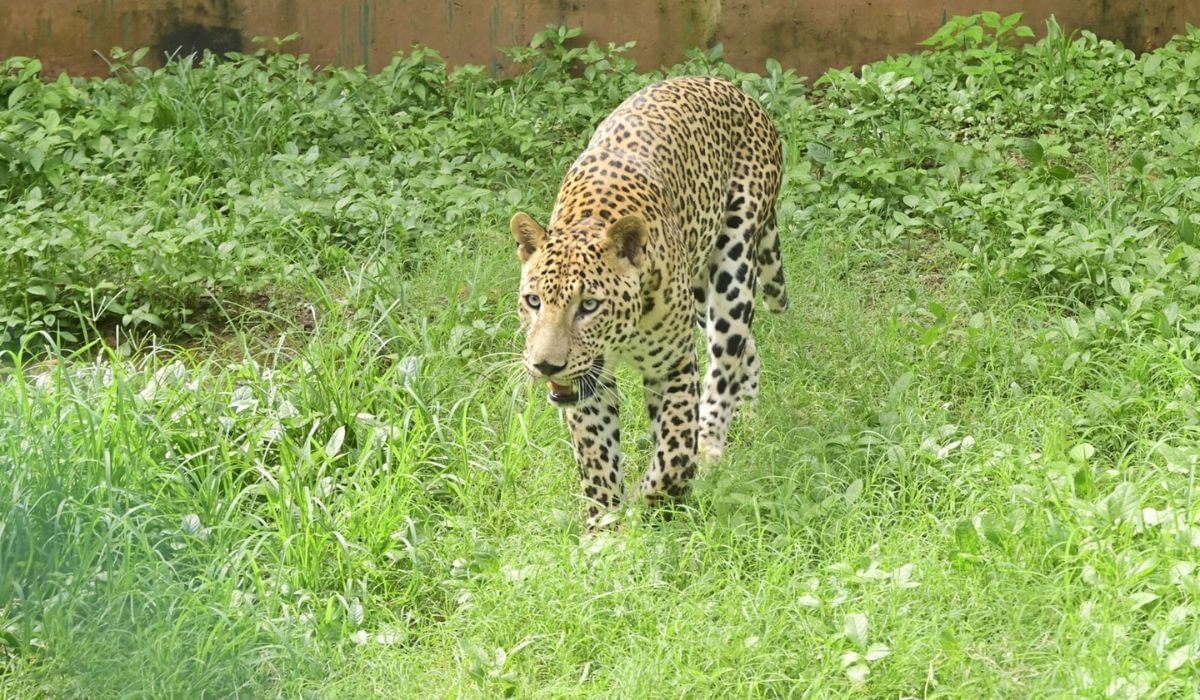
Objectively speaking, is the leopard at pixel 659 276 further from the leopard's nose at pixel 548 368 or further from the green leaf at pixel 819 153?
the green leaf at pixel 819 153

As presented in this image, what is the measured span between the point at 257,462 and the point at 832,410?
7.94 feet

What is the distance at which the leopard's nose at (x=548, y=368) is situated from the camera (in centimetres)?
496

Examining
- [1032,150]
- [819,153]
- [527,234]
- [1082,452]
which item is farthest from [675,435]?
[1032,150]

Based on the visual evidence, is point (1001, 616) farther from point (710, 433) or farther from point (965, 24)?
point (965, 24)

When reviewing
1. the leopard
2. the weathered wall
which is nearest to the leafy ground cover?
the leopard

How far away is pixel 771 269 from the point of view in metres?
6.75

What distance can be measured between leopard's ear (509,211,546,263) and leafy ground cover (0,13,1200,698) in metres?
0.72

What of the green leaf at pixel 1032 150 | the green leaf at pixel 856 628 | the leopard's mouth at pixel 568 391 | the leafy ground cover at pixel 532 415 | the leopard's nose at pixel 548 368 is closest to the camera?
A: the green leaf at pixel 856 628

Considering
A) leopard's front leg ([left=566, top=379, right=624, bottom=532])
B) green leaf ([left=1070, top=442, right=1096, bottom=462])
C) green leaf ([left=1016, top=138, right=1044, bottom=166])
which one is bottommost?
leopard's front leg ([left=566, top=379, right=624, bottom=532])

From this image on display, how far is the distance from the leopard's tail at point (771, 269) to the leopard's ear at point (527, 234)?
1636 millimetres

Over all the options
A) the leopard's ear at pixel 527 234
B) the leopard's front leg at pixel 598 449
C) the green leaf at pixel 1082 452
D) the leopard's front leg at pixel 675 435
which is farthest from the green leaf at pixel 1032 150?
the leopard's ear at pixel 527 234

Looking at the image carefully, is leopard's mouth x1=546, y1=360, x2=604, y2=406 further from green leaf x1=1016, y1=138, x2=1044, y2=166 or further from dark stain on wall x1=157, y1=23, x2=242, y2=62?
dark stain on wall x1=157, y1=23, x2=242, y2=62

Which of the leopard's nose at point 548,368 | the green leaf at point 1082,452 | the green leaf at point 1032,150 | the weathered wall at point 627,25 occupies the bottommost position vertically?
the green leaf at point 1082,452

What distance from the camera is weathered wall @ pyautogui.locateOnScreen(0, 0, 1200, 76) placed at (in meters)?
10.1
